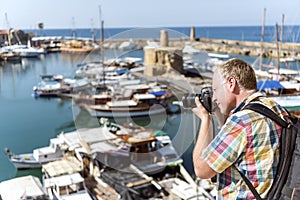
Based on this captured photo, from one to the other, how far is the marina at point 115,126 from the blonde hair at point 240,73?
14.2 inches

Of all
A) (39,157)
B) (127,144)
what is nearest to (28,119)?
(39,157)

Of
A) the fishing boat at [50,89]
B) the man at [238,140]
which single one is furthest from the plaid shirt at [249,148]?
the fishing boat at [50,89]

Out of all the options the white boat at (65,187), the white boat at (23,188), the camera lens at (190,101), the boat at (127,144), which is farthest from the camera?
the boat at (127,144)

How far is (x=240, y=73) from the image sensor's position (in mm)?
542

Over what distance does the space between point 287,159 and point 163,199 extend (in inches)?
110

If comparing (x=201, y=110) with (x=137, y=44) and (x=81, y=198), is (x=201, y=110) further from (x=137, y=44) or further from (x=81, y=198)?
(x=81, y=198)

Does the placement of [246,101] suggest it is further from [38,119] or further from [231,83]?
[38,119]

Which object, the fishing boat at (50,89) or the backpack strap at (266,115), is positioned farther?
the fishing boat at (50,89)

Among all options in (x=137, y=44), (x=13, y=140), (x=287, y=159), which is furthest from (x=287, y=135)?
(x=13, y=140)

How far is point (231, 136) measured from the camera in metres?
0.51

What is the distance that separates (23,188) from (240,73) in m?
2.91

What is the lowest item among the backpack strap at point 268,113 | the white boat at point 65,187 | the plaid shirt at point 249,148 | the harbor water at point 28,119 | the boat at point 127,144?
the harbor water at point 28,119

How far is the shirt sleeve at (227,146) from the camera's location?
502 mm

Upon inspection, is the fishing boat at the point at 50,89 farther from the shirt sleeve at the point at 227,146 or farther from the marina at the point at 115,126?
the shirt sleeve at the point at 227,146
